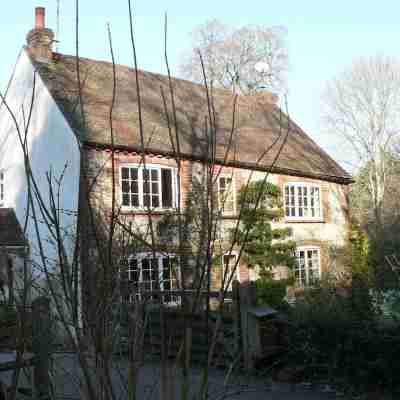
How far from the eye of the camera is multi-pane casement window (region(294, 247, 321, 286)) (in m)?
19.1

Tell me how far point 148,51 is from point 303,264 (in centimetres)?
1779

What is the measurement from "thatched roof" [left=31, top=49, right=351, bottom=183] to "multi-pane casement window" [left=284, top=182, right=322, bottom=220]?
547 mm

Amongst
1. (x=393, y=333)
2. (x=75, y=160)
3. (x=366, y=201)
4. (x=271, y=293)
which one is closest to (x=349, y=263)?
(x=271, y=293)

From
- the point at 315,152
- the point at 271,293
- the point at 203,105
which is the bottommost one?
the point at 271,293

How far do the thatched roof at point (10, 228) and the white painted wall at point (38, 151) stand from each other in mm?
224


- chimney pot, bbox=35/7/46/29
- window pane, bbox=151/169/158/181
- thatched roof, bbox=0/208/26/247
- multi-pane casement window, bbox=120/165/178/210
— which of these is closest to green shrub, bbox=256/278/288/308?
multi-pane casement window, bbox=120/165/178/210

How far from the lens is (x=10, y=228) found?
16.7 meters

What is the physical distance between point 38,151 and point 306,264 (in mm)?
9807

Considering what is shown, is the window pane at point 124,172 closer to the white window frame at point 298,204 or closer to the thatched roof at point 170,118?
the thatched roof at point 170,118

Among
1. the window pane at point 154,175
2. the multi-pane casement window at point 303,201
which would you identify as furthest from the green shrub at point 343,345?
the multi-pane casement window at point 303,201

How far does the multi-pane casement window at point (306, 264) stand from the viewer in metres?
19.1

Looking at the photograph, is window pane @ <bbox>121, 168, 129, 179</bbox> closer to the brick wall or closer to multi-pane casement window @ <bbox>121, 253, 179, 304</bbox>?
the brick wall

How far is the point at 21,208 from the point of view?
17484 mm

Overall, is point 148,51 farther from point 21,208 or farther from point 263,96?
point 263,96
